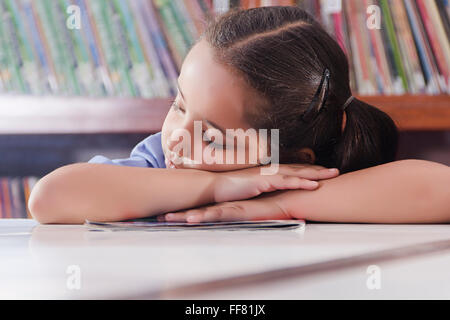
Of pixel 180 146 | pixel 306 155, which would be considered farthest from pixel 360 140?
pixel 180 146

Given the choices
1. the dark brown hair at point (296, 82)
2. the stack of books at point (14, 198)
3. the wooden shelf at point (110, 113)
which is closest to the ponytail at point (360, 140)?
the dark brown hair at point (296, 82)

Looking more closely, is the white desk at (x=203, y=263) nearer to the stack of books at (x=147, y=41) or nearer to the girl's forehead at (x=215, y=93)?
the girl's forehead at (x=215, y=93)

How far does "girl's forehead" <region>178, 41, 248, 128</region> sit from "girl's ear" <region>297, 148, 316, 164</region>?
0.47 feet

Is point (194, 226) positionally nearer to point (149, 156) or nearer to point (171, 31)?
point (149, 156)

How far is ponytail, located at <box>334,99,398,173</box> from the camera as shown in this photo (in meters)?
0.88

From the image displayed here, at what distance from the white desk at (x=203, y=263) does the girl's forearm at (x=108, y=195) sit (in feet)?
0.33

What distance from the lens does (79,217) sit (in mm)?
679

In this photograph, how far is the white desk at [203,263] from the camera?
0.28 meters

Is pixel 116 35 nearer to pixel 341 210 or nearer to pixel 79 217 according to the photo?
pixel 79 217

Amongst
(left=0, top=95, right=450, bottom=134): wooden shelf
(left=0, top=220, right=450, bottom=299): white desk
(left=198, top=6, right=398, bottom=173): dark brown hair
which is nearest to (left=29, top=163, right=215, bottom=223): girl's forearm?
(left=0, top=220, right=450, bottom=299): white desk

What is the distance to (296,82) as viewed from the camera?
2.71 feet

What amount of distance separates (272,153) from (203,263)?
1.64ft

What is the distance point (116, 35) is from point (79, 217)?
2.42 ft

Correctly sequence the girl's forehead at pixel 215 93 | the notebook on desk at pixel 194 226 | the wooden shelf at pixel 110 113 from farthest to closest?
the wooden shelf at pixel 110 113
the girl's forehead at pixel 215 93
the notebook on desk at pixel 194 226
